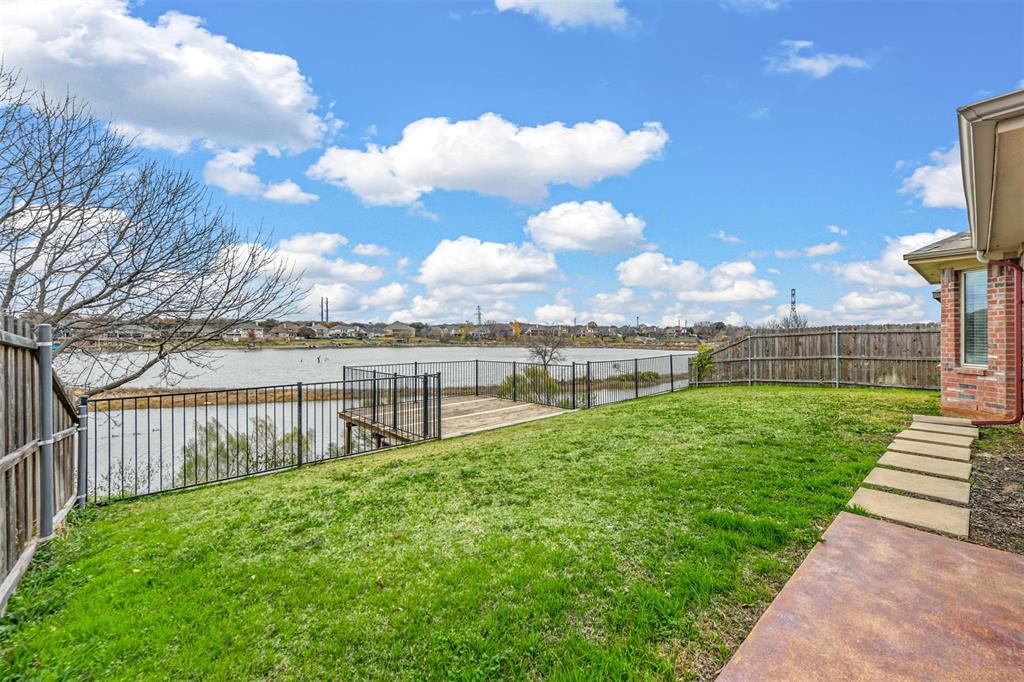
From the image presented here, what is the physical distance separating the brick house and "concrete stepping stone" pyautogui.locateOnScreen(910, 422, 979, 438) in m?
0.59

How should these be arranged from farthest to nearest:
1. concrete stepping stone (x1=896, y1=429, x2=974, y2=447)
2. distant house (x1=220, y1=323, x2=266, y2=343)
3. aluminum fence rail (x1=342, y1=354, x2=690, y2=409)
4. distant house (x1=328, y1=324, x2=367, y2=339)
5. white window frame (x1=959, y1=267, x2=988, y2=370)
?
distant house (x1=328, y1=324, x2=367, y2=339) → aluminum fence rail (x1=342, y1=354, x2=690, y2=409) → distant house (x1=220, y1=323, x2=266, y2=343) → white window frame (x1=959, y1=267, x2=988, y2=370) → concrete stepping stone (x1=896, y1=429, x2=974, y2=447)

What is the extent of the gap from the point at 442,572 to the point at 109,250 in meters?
6.54

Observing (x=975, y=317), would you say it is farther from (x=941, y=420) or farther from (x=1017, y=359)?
(x=941, y=420)

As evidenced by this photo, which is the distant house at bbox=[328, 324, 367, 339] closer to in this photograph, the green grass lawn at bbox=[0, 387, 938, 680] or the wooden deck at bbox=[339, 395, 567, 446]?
the wooden deck at bbox=[339, 395, 567, 446]

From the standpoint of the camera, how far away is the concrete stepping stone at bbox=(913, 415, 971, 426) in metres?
5.96

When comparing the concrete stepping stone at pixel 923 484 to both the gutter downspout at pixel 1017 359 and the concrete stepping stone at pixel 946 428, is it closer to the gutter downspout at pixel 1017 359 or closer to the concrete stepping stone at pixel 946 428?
the concrete stepping stone at pixel 946 428

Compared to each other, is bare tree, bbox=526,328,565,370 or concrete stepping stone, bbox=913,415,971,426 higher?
bare tree, bbox=526,328,565,370

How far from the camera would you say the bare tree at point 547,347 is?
23820 mm

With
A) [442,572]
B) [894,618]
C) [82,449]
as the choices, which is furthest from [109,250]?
[894,618]

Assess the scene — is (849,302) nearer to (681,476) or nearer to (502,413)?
(502,413)

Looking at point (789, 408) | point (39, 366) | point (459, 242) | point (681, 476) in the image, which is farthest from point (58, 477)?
point (459, 242)

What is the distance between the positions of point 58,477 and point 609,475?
459 centimetres

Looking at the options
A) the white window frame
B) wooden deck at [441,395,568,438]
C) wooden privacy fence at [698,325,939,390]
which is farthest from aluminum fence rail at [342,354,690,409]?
the white window frame

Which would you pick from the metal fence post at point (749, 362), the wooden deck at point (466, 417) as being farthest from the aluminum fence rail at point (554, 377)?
the metal fence post at point (749, 362)
